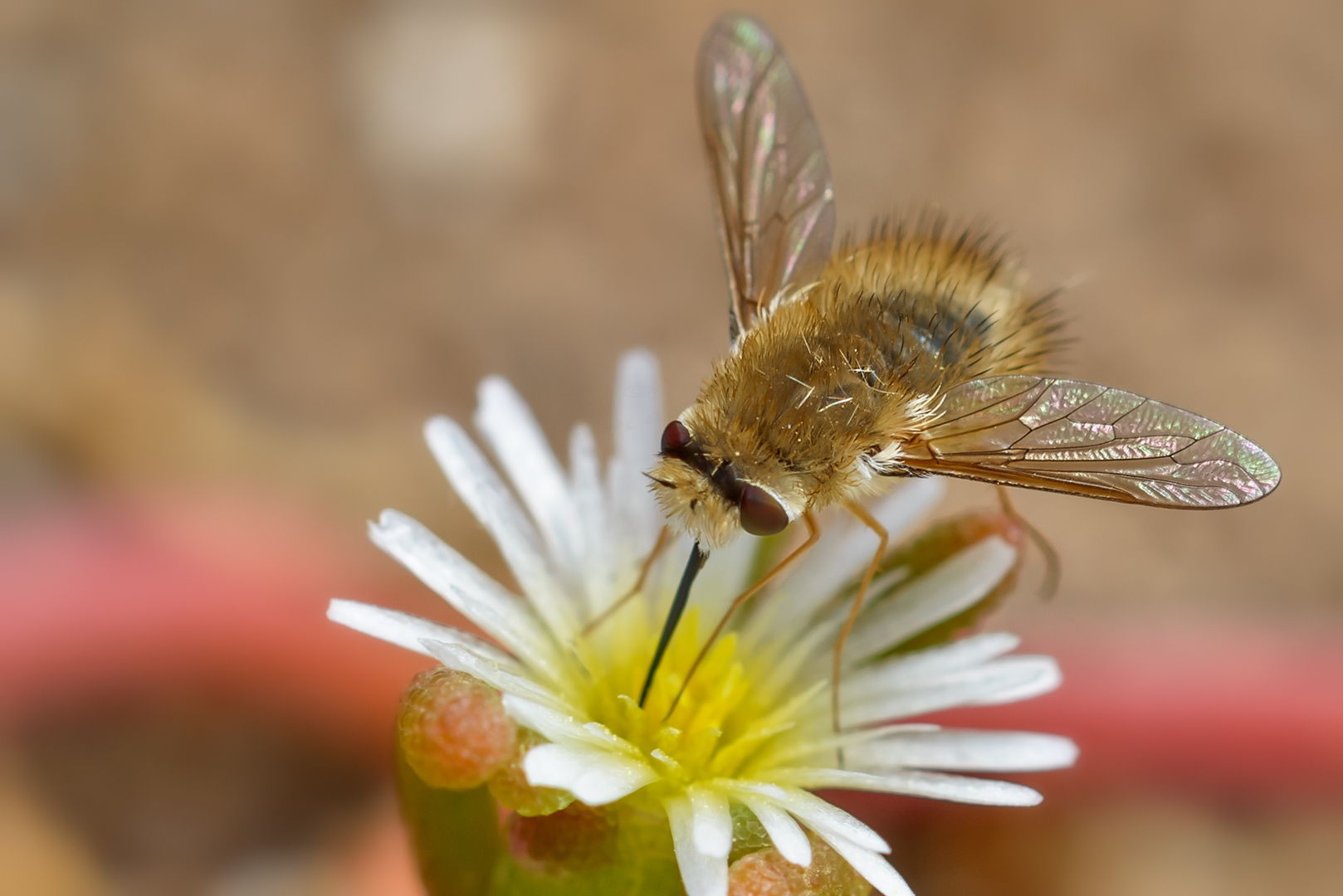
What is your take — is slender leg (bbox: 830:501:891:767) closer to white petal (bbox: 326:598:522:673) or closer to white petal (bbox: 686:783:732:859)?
white petal (bbox: 686:783:732:859)

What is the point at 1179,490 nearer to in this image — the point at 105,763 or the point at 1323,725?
the point at 1323,725

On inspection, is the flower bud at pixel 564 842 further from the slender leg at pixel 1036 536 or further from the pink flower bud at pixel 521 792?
the slender leg at pixel 1036 536

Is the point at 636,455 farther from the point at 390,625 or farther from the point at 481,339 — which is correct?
the point at 481,339

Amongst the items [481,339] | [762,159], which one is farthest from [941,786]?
[481,339]

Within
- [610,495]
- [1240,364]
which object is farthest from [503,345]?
[1240,364]

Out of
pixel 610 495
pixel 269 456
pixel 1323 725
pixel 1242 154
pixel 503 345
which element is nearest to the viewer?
pixel 610 495

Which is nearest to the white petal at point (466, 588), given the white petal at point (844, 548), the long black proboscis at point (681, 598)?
the long black proboscis at point (681, 598)

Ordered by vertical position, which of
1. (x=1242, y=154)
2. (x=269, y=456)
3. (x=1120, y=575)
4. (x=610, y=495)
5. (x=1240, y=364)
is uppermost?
(x=1242, y=154)
